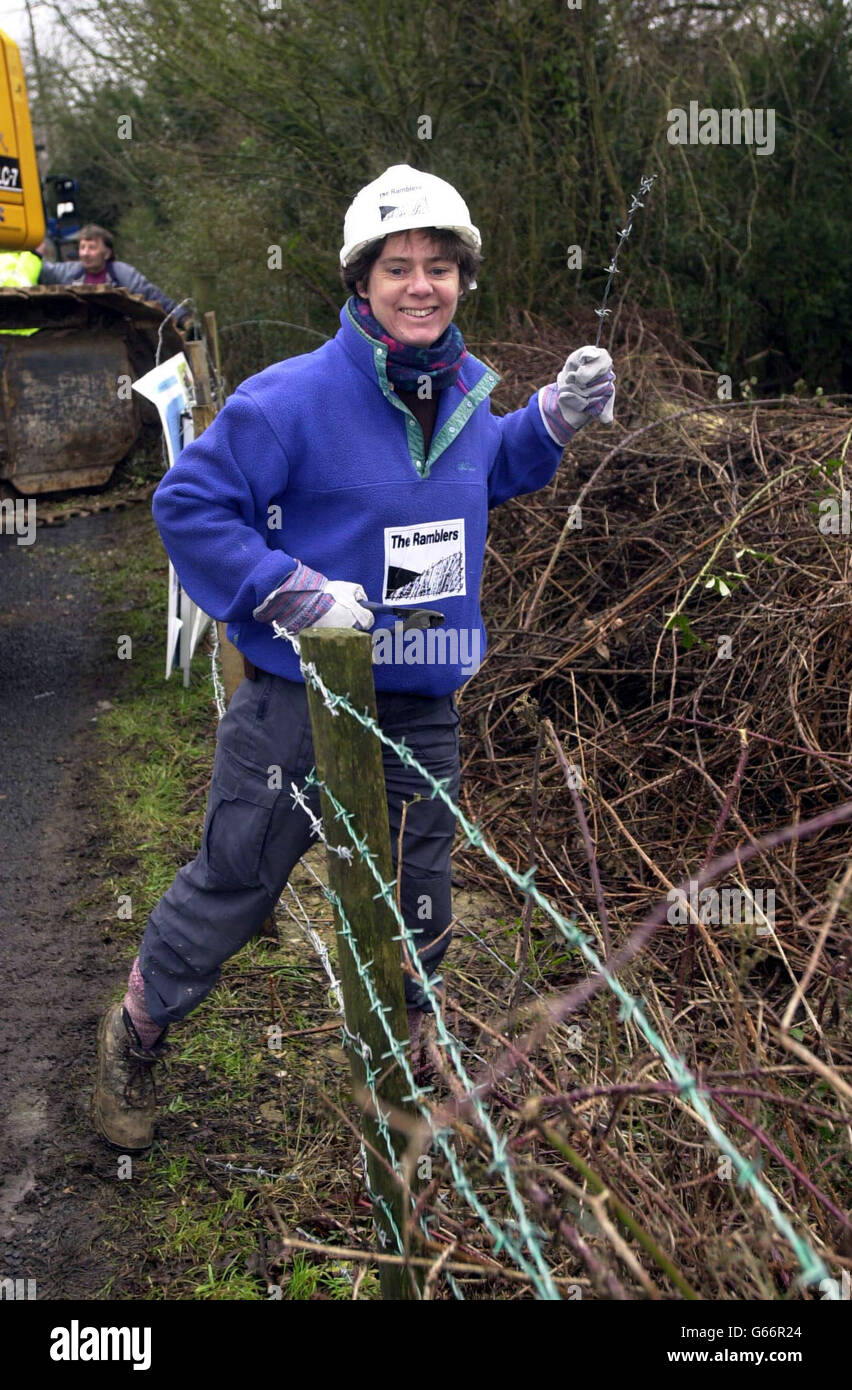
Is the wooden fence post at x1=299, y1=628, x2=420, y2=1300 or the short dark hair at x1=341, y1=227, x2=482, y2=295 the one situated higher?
the short dark hair at x1=341, y1=227, x2=482, y2=295

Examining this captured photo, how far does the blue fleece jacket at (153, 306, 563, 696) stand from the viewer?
268 cm

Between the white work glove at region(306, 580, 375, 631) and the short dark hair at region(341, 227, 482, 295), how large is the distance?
669 millimetres

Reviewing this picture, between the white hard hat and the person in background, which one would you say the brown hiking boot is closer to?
the white hard hat

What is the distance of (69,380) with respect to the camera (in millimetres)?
6848

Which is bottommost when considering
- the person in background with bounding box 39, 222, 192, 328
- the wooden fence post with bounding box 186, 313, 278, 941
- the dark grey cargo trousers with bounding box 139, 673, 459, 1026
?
the dark grey cargo trousers with bounding box 139, 673, 459, 1026

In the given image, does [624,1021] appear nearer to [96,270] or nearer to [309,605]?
[309,605]

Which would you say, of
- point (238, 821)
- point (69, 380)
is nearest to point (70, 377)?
point (69, 380)

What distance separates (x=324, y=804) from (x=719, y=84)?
9129 millimetres

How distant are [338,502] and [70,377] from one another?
4.59 m

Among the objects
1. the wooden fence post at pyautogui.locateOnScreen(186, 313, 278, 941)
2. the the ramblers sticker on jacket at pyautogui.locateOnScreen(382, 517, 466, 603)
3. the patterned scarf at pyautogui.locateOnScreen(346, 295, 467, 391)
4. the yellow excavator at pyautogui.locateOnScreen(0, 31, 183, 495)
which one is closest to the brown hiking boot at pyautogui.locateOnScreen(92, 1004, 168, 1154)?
the wooden fence post at pyautogui.locateOnScreen(186, 313, 278, 941)

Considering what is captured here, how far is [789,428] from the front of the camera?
5777 mm

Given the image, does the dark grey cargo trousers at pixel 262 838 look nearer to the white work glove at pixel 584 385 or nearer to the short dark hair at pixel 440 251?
the white work glove at pixel 584 385
